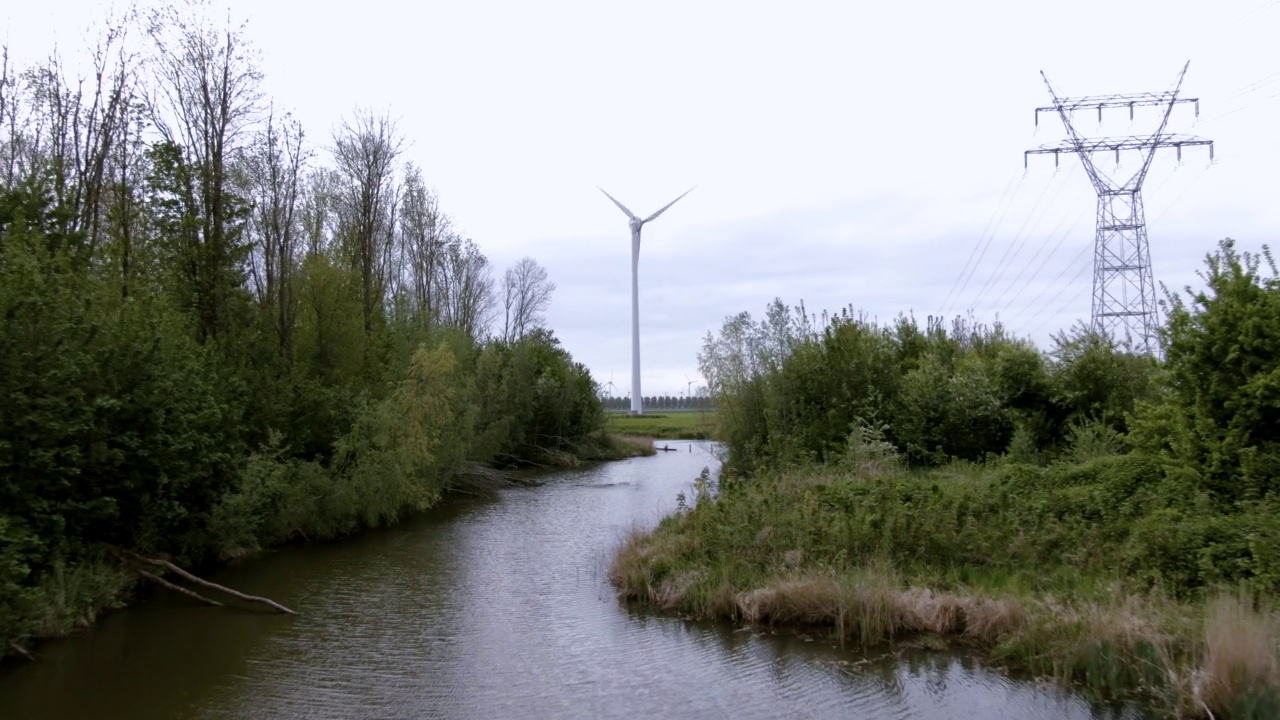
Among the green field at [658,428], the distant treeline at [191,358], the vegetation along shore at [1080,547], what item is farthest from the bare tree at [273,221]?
the green field at [658,428]

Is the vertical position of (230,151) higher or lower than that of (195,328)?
higher

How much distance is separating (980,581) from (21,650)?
522 inches

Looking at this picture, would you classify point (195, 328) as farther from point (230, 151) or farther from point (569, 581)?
point (569, 581)

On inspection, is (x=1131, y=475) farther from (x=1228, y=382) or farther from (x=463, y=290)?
(x=463, y=290)

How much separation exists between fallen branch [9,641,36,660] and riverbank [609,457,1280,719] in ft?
29.5

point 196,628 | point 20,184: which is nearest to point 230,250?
point 20,184

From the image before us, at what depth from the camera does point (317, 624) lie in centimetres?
1481

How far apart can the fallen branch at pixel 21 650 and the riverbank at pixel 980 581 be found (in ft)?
29.5

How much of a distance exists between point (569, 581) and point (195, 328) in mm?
12278

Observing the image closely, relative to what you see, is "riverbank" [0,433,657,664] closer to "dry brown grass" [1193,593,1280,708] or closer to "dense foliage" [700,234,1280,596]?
"dense foliage" [700,234,1280,596]

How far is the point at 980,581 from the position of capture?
13000 mm

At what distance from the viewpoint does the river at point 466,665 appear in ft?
34.1

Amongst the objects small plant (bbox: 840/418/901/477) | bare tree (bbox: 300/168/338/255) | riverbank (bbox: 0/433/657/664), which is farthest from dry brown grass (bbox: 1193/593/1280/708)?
bare tree (bbox: 300/168/338/255)

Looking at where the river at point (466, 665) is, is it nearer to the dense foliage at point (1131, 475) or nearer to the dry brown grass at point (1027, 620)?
the dry brown grass at point (1027, 620)
